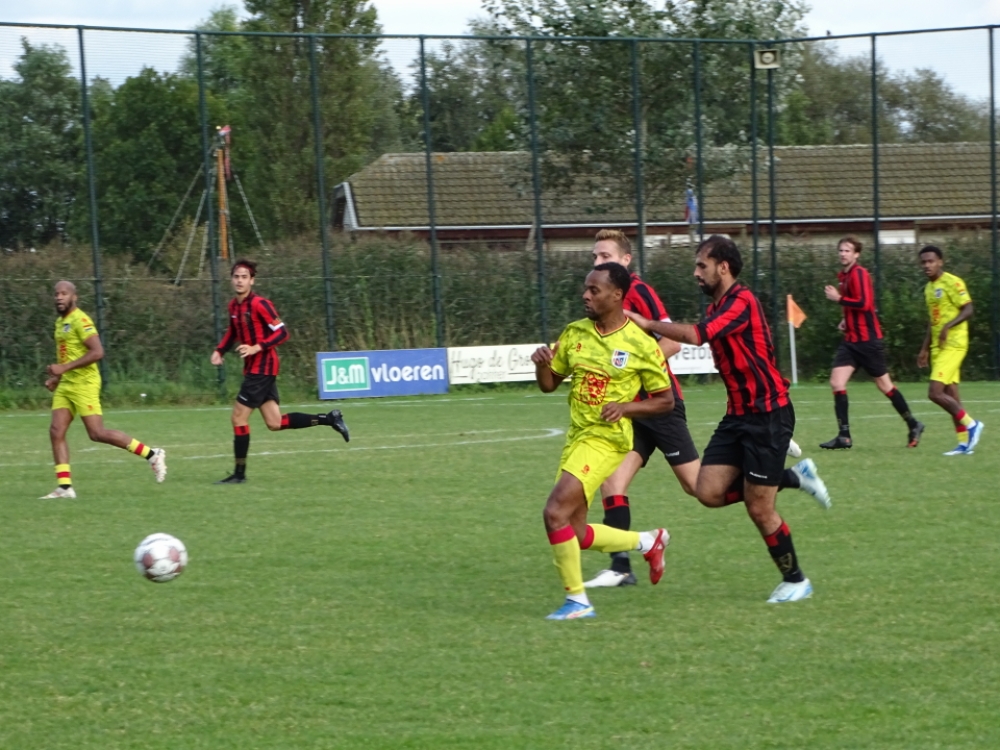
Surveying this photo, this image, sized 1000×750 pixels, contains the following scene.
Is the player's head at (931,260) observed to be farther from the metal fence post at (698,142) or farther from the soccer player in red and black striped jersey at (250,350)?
the metal fence post at (698,142)

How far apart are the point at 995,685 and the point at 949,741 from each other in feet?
2.56

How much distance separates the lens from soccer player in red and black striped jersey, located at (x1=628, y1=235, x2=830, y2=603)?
22.4 feet

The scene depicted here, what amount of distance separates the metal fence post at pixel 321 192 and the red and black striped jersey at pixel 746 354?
15.9 m

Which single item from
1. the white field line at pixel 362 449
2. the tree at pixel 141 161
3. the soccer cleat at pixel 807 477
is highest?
the tree at pixel 141 161

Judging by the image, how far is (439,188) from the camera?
79.7ft

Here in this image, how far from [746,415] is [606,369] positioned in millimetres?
800

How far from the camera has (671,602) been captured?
23.2 feet

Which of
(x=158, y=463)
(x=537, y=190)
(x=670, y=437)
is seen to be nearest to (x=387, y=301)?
(x=537, y=190)

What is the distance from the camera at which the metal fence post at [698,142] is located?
79.9 feet

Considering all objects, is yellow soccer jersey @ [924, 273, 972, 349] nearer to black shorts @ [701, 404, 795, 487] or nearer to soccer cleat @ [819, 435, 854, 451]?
soccer cleat @ [819, 435, 854, 451]

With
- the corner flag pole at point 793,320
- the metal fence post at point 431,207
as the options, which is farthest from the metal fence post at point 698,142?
the metal fence post at point 431,207

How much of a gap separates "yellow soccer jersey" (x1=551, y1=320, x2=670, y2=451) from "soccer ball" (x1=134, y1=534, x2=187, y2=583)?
224 centimetres

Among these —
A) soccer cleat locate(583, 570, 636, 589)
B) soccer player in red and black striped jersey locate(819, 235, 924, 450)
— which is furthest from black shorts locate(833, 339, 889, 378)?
soccer cleat locate(583, 570, 636, 589)

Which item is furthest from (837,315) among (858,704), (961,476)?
(858,704)
